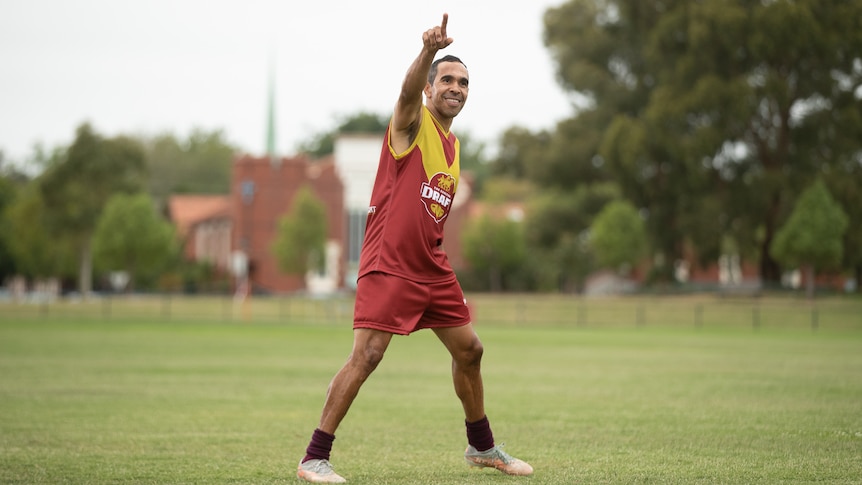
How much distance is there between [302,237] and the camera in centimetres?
7431

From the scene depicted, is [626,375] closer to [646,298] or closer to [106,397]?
[106,397]

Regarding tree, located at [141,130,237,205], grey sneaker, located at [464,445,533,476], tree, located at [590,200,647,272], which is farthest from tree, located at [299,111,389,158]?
grey sneaker, located at [464,445,533,476]

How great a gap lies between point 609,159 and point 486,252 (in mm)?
20877

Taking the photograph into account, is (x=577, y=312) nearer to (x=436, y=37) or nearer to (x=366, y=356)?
(x=366, y=356)

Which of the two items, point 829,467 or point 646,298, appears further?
point 646,298

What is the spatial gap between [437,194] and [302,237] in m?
68.4

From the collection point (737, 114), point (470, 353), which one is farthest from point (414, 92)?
point (737, 114)

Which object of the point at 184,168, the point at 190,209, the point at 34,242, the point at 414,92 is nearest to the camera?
the point at 414,92

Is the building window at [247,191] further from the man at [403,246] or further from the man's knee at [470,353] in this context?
the man at [403,246]

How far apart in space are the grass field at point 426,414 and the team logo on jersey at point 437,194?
1.63 meters

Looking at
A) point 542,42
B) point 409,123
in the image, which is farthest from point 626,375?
point 542,42

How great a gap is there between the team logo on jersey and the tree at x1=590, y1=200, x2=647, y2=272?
50.6 metres

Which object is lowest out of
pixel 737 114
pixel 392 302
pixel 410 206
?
pixel 392 302

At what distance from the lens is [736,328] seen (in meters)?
42.8
